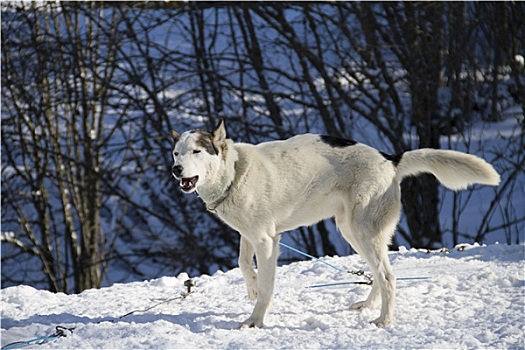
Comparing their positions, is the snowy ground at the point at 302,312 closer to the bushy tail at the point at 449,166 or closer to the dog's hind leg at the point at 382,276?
the dog's hind leg at the point at 382,276

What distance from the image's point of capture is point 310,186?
588 centimetres

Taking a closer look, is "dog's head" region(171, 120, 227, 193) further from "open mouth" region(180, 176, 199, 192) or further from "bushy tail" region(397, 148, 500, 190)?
"bushy tail" region(397, 148, 500, 190)

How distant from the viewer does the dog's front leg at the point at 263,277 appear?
18.6ft

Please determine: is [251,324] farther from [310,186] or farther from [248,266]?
[310,186]

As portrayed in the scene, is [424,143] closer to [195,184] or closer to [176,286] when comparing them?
[176,286]

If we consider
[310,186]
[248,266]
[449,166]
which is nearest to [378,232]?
[310,186]

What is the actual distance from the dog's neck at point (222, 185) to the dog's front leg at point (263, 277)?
40 centimetres

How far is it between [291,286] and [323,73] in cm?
720

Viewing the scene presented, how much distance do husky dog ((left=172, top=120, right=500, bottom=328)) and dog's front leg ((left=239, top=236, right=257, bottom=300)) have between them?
6.4 inches

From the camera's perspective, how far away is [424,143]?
13.5 metres

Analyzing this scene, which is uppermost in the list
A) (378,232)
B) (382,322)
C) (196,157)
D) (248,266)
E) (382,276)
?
A: (196,157)

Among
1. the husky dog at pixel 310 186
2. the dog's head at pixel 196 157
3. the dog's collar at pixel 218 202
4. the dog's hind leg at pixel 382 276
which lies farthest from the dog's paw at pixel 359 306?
the dog's head at pixel 196 157

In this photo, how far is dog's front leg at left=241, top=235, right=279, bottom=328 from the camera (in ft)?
18.6

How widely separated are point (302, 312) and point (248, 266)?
0.53 metres
